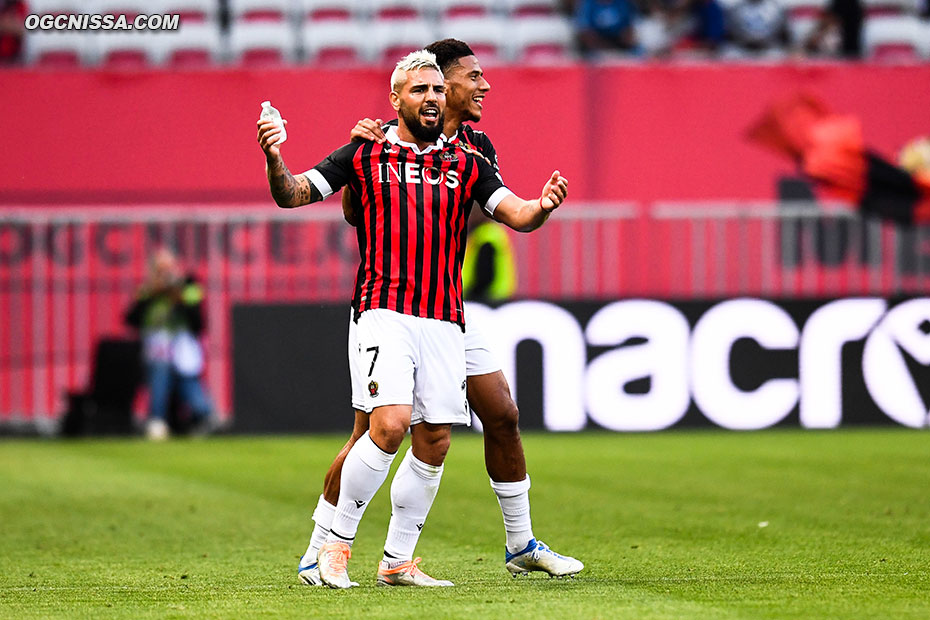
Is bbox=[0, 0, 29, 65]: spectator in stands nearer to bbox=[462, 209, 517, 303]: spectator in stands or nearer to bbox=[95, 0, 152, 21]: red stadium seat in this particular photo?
bbox=[95, 0, 152, 21]: red stadium seat

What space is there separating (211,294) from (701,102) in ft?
19.1

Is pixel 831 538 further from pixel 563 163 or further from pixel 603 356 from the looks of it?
pixel 563 163

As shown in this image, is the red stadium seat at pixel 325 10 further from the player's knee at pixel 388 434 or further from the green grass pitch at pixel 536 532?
the player's knee at pixel 388 434

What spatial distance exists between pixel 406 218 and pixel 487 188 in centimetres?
36

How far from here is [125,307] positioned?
16.7m

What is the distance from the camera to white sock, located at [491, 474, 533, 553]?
6.24m

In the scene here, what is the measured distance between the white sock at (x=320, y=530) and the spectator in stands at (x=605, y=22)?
1258 centimetres

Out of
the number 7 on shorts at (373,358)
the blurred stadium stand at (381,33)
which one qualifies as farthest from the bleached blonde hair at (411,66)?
the blurred stadium stand at (381,33)

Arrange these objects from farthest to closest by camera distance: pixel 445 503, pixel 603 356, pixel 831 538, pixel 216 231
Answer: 1. pixel 216 231
2. pixel 603 356
3. pixel 445 503
4. pixel 831 538

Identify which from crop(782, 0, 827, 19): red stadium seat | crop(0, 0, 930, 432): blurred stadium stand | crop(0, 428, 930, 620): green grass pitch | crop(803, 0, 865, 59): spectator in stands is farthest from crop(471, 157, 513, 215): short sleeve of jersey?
crop(782, 0, 827, 19): red stadium seat

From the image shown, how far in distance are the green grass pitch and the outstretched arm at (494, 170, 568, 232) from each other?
1.31 m

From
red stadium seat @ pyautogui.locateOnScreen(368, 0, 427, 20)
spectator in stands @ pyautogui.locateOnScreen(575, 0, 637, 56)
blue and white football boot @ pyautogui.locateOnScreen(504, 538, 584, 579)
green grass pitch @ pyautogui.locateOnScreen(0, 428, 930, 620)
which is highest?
red stadium seat @ pyautogui.locateOnScreen(368, 0, 427, 20)

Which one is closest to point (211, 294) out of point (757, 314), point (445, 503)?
point (757, 314)

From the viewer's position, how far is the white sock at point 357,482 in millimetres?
5895
